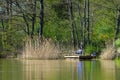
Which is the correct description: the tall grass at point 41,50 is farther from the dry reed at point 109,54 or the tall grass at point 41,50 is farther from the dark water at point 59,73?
the dark water at point 59,73

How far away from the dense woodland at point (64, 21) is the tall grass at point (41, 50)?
1016 centimetres

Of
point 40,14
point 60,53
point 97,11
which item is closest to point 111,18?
point 97,11

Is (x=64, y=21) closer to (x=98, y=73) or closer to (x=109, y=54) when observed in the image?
(x=109, y=54)

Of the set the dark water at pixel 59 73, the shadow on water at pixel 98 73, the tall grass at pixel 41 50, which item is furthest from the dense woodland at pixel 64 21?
the shadow on water at pixel 98 73

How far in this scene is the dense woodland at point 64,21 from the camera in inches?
1709

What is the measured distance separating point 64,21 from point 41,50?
56.8 feet

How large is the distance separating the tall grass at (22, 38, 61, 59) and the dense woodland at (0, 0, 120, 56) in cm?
1016

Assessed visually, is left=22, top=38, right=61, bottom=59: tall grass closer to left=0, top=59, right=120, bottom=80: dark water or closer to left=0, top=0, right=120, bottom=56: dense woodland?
left=0, top=59, right=120, bottom=80: dark water

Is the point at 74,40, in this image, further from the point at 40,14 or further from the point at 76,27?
the point at 40,14

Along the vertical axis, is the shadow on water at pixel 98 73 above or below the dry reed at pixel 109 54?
above

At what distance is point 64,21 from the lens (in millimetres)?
48281

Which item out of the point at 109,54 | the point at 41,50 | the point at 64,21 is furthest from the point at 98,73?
the point at 64,21

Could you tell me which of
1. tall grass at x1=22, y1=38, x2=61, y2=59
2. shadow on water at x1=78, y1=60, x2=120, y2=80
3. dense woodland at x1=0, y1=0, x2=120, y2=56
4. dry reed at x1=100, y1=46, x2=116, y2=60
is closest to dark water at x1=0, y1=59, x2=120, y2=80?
shadow on water at x1=78, y1=60, x2=120, y2=80

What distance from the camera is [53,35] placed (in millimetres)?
48719
